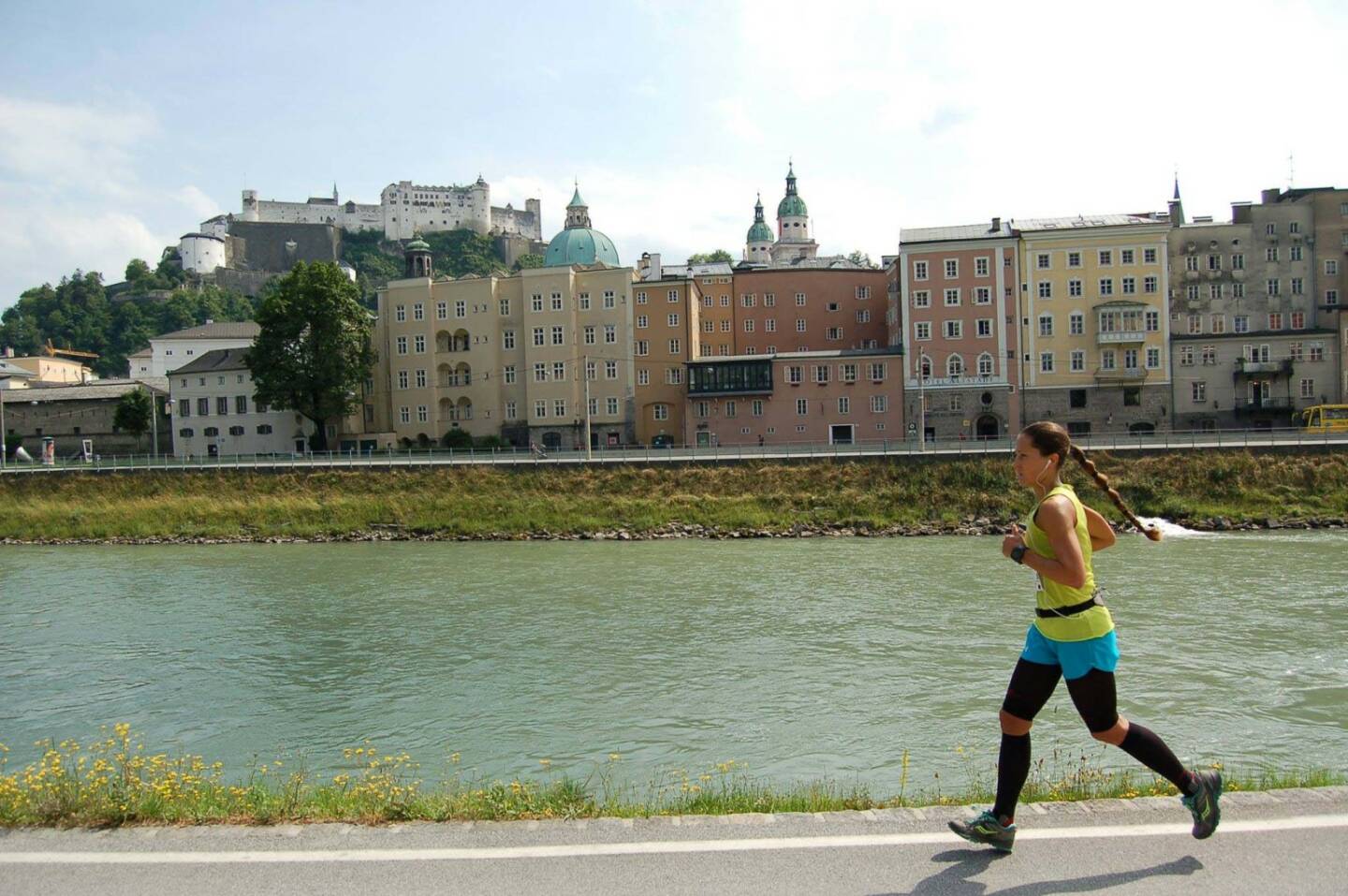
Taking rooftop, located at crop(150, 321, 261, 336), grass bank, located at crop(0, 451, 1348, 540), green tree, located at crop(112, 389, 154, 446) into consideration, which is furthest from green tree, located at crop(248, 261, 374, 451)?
rooftop, located at crop(150, 321, 261, 336)

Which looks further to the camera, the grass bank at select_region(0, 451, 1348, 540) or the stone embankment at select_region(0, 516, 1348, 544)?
the grass bank at select_region(0, 451, 1348, 540)

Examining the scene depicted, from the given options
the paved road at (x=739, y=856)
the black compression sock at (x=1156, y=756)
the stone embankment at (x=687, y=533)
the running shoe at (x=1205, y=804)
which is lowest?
the stone embankment at (x=687, y=533)

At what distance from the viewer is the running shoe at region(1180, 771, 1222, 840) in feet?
16.4

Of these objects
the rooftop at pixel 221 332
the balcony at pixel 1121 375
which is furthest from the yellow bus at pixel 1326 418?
the rooftop at pixel 221 332

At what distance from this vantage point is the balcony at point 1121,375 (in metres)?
56.3

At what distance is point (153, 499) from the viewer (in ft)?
147

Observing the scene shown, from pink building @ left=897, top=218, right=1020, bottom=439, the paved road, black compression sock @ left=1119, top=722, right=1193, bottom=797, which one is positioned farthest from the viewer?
pink building @ left=897, top=218, right=1020, bottom=439

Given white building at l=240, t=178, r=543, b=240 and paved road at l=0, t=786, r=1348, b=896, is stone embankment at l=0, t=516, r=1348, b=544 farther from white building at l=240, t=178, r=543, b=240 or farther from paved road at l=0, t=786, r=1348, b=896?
white building at l=240, t=178, r=543, b=240

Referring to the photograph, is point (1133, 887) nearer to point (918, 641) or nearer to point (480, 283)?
point (918, 641)

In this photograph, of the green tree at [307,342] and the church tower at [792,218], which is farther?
the church tower at [792,218]

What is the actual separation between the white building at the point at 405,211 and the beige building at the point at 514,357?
342 feet

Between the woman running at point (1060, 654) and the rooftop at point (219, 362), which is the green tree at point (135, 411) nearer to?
the rooftop at point (219, 362)

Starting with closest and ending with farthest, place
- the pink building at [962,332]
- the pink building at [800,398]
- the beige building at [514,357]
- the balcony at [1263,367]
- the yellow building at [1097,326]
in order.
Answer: the balcony at [1263,367]
the yellow building at [1097,326]
the pink building at [962,332]
the pink building at [800,398]
the beige building at [514,357]

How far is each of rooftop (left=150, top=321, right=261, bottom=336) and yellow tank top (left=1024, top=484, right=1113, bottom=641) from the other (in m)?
89.7
